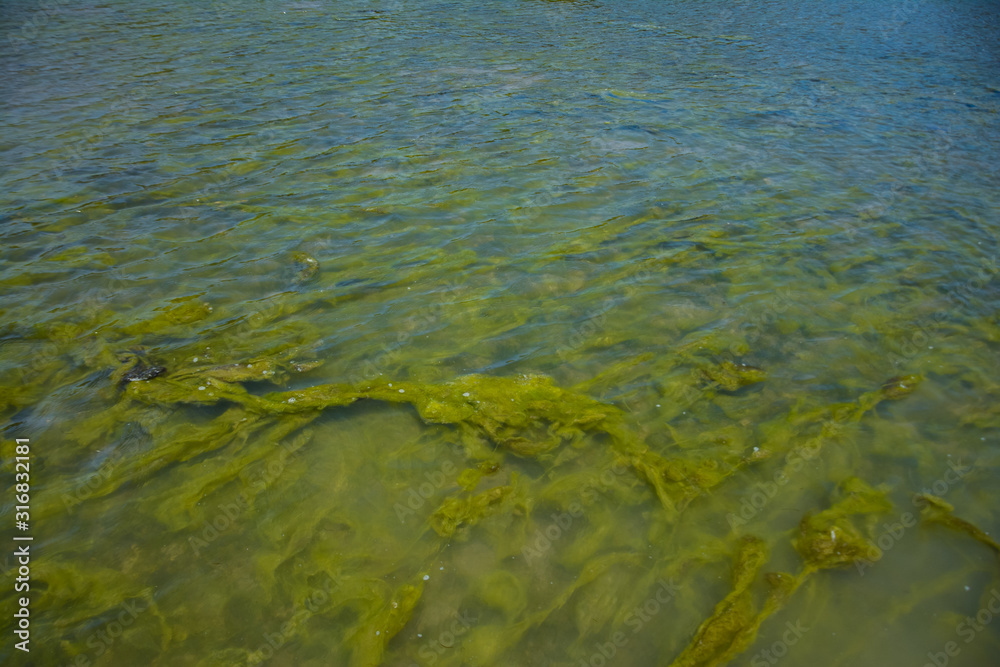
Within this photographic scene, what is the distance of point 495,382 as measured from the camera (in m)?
5.66

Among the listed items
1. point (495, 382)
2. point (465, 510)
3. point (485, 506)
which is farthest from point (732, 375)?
point (465, 510)

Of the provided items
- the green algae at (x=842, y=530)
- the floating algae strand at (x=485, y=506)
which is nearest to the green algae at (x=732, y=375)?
the floating algae strand at (x=485, y=506)

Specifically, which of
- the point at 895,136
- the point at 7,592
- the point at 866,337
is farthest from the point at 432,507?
the point at 895,136

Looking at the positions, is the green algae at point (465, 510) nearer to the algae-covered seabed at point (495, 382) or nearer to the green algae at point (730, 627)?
the algae-covered seabed at point (495, 382)

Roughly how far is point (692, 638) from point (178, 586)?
344 centimetres

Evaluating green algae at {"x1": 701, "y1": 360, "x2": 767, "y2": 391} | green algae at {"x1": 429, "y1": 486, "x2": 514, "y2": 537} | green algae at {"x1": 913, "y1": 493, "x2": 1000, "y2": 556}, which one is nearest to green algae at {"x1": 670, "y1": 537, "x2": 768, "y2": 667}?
green algae at {"x1": 913, "y1": 493, "x2": 1000, "y2": 556}

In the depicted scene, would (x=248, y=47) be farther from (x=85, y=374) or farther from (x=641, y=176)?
(x=85, y=374)

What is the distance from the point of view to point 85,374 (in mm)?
5480

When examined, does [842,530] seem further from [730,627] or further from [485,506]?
[485,506]

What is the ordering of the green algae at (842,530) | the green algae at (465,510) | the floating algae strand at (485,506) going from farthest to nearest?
the green algae at (465,510)
the green algae at (842,530)
the floating algae strand at (485,506)

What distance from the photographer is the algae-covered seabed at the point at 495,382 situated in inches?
155

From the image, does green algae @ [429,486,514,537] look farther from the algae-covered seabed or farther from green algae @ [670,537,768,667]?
green algae @ [670,537,768,667]

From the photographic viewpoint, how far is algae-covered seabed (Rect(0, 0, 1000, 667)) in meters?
3.93

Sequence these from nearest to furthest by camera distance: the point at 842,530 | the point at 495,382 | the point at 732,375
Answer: the point at 842,530 → the point at 495,382 → the point at 732,375
